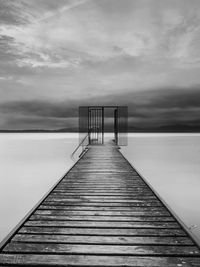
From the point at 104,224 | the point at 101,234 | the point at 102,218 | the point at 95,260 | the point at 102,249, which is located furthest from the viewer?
the point at 102,218

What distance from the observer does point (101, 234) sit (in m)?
3.07

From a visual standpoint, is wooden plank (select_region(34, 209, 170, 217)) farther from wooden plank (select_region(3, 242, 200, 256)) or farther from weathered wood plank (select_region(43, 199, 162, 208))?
wooden plank (select_region(3, 242, 200, 256))

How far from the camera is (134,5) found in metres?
11.3

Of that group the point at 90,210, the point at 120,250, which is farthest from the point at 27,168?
the point at 120,250

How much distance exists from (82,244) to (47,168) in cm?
1938

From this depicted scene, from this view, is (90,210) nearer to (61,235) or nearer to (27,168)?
(61,235)

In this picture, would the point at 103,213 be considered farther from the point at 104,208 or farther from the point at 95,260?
the point at 95,260

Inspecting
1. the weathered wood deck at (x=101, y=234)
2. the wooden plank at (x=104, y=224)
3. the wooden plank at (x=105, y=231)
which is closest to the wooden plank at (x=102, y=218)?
the weathered wood deck at (x=101, y=234)

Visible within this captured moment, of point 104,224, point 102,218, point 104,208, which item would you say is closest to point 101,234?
point 104,224

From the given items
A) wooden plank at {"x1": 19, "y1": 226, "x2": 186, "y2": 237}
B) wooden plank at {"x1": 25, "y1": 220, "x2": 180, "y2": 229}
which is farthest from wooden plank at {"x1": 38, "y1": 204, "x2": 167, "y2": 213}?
wooden plank at {"x1": 19, "y1": 226, "x2": 186, "y2": 237}

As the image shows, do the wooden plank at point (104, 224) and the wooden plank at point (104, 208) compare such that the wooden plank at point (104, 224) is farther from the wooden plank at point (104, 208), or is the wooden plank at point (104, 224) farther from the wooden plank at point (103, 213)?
the wooden plank at point (104, 208)

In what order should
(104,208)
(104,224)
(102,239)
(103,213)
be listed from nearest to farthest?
1. (102,239)
2. (104,224)
3. (103,213)
4. (104,208)

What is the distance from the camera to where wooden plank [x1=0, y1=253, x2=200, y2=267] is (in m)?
2.43

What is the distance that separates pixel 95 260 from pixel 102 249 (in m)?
0.21
